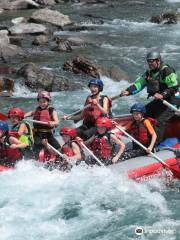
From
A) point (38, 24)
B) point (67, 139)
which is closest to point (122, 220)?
point (67, 139)

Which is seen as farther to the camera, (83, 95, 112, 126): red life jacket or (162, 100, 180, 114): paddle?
(83, 95, 112, 126): red life jacket

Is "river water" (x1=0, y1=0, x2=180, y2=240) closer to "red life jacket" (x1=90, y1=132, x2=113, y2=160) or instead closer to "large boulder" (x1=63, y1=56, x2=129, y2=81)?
"red life jacket" (x1=90, y1=132, x2=113, y2=160)

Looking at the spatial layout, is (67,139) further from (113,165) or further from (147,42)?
(147,42)

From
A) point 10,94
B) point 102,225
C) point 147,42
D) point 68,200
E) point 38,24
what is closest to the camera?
point 102,225

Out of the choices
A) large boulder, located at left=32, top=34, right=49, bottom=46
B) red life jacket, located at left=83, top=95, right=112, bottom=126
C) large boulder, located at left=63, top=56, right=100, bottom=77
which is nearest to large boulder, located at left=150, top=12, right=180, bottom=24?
large boulder, located at left=32, top=34, right=49, bottom=46

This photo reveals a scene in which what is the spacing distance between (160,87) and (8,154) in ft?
9.92

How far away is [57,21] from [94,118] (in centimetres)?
1525

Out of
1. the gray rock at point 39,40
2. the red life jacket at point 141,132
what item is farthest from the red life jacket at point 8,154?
the gray rock at point 39,40

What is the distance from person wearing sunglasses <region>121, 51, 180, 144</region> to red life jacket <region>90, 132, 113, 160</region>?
3.39 ft

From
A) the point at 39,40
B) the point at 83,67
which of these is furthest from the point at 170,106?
the point at 39,40

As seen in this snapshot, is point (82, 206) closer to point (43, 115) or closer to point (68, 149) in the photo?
point (68, 149)

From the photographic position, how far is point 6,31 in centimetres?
2269

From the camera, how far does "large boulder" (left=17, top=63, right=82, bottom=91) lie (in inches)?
634

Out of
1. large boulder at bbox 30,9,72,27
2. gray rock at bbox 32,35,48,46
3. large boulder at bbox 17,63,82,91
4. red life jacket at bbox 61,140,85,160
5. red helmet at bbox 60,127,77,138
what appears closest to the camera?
red helmet at bbox 60,127,77,138
